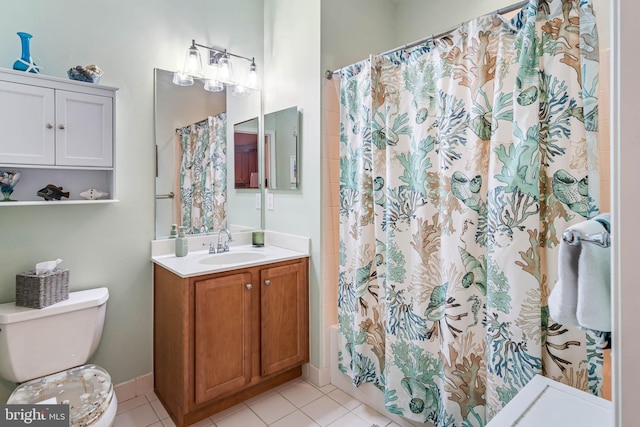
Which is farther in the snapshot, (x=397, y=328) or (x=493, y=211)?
(x=397, y=328)

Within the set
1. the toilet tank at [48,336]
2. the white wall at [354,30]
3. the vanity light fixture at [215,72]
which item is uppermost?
the white wall at [354,30]

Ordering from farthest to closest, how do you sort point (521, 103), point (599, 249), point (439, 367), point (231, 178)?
point (231, 178), point (439, 367), point (521, 103), point (599, 249)

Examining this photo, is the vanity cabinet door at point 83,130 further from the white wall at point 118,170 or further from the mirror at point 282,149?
the mirror at point 282,149

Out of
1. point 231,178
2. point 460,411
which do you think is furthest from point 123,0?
point 460,411

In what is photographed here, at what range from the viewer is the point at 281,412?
6.45ft

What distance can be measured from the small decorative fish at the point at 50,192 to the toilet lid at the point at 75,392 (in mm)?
882

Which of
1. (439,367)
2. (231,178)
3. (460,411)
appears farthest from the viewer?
(231,178)

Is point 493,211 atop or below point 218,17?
below

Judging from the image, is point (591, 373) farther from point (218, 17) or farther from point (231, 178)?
point (218, 17)

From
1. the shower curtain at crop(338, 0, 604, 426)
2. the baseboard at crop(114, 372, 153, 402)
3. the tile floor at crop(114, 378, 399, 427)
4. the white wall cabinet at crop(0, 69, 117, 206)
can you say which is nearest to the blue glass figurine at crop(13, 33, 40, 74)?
the white wall cabinet at crop(0, 69, 117, 206)

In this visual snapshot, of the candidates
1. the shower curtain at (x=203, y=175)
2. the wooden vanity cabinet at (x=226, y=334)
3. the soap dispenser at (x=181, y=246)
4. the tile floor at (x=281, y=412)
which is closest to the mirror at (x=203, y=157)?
the shower curtain at (x=203, y=175)

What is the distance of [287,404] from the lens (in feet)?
6.70

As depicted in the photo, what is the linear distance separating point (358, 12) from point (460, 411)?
2508 millimetres

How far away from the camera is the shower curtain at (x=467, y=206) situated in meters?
1.26
